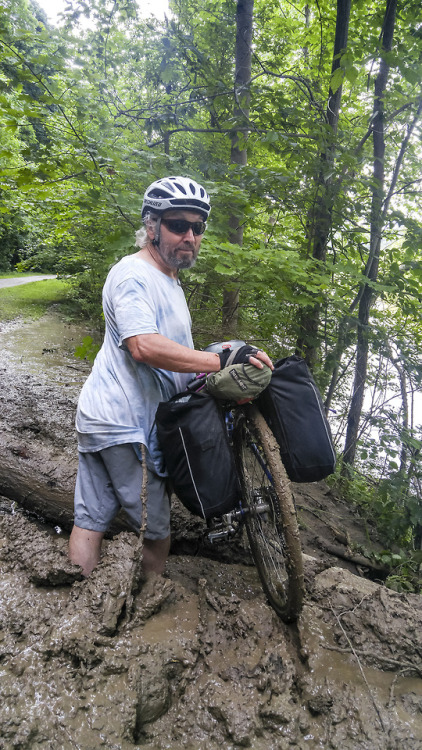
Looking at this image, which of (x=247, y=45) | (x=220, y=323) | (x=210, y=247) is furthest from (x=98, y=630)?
(x=247, y=45)

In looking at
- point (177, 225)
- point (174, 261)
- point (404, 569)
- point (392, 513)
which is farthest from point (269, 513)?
point (392, 513)

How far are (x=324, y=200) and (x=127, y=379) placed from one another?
11.2ft

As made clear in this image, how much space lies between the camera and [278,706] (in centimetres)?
167

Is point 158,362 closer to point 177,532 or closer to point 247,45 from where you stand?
point 177,532

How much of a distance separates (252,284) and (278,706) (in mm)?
3275

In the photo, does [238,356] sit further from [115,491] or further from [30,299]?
[30,299]

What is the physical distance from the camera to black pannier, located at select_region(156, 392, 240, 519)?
190cm

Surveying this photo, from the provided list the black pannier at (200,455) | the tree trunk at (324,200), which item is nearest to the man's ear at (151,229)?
the black pannier at (200,455)

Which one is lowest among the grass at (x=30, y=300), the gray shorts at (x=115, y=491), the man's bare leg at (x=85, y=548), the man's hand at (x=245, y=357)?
the grass at (x=30, y=300)

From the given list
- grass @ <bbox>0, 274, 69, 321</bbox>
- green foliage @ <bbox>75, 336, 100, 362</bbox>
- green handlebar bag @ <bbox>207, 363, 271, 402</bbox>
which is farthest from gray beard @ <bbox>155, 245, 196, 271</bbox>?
grass @ <bbox>0, 274, 69, 321</bbox>

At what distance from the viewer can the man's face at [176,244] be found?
2.14 m

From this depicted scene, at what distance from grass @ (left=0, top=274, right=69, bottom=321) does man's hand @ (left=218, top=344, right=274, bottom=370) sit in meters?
10.9

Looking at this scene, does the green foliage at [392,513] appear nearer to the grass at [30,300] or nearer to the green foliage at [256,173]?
the green foliage at [256,173]

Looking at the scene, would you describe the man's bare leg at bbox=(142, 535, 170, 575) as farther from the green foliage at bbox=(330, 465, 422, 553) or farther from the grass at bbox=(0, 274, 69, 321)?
the grass at bbox=(0, 274, 69, 321)
